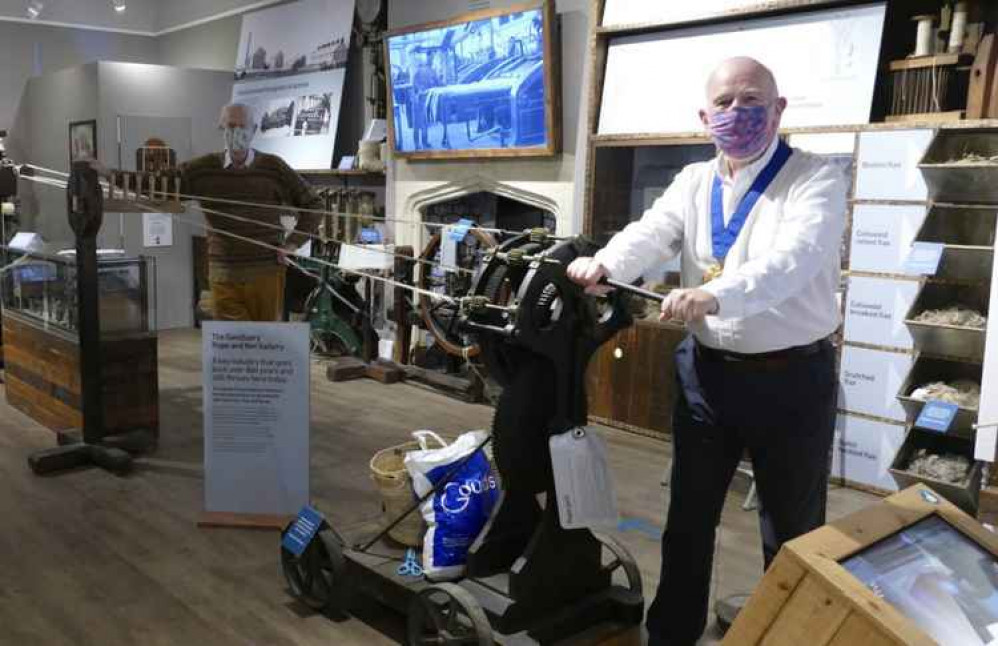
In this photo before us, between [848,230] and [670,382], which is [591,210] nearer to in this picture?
[670,382]

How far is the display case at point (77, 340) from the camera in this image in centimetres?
443

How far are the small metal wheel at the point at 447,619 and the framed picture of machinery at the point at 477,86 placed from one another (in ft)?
11.7

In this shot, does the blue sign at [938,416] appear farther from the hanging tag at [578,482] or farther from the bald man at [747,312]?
the hanging tag at [578,482]

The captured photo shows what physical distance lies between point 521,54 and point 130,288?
2.64 metres

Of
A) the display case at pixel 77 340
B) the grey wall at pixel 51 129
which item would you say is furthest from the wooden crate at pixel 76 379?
the grey wall at pixel 51 129

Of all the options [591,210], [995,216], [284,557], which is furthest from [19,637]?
[995,216]

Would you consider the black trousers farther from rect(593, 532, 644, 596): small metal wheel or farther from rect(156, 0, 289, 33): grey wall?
rect(156, 0, 289, 33): grey wall

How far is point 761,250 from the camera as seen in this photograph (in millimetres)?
2035

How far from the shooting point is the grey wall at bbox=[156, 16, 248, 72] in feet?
29.8

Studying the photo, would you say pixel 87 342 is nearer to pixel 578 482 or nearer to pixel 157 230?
pixel 578 482

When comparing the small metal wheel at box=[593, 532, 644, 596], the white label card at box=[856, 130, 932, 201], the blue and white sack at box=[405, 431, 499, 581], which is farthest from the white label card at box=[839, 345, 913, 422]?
the blue and white sack at box=[405, 431, 499, 581]

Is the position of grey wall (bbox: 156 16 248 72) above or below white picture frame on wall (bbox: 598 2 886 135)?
above

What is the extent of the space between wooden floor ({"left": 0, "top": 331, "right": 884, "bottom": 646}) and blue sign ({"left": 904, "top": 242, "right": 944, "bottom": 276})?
3.44 feet

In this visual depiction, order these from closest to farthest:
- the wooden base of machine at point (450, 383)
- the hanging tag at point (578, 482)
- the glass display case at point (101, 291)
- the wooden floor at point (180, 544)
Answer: the hanging tag at point (578, 482) < the wooden floor at point (180, 544) < the glass display case at point (101, 291) < the wooden base of machine at point (450, 383)
